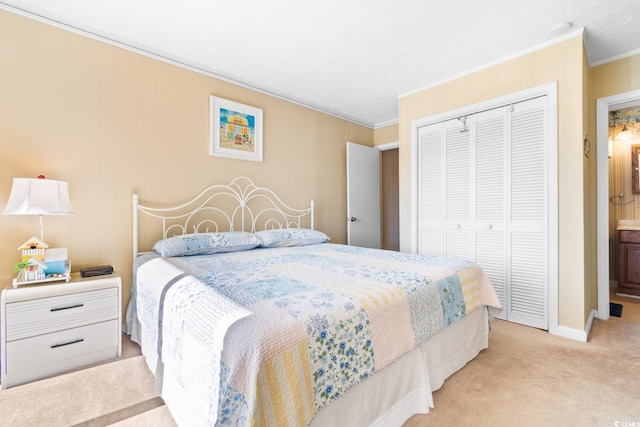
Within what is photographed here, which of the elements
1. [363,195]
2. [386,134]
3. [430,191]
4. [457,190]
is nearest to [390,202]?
[363,195]

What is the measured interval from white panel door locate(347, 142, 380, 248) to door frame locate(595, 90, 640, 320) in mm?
2687

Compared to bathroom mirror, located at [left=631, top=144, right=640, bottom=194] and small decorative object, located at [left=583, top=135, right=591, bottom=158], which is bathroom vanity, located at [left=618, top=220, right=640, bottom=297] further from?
small decorative object, located at [left=583, top=135, right=591, bottom=158]

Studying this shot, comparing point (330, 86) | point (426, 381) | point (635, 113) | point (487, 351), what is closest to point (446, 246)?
point (487, 351)

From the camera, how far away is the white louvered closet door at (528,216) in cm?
263

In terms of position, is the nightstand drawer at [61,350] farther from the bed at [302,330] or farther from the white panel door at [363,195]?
the white panel door at [363,195]

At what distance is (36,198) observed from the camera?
1.88 metres

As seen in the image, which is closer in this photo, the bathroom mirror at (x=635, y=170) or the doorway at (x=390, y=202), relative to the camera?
the bathroom mirror at (x=635, y=170)

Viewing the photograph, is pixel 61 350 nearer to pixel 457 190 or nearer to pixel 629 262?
pixel 457 190

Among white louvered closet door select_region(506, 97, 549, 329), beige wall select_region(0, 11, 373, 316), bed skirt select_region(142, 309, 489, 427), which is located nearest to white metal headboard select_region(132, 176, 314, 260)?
beige wall select_region(0, 11, 373, 316)

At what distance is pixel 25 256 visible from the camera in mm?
1938

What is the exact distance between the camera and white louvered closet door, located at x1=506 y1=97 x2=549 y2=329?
263 centimetres

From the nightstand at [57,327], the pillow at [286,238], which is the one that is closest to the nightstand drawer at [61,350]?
the nightstand at [57,327]

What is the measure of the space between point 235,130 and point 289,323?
2677 millimetres

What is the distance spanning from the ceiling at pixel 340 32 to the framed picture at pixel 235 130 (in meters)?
0.32
